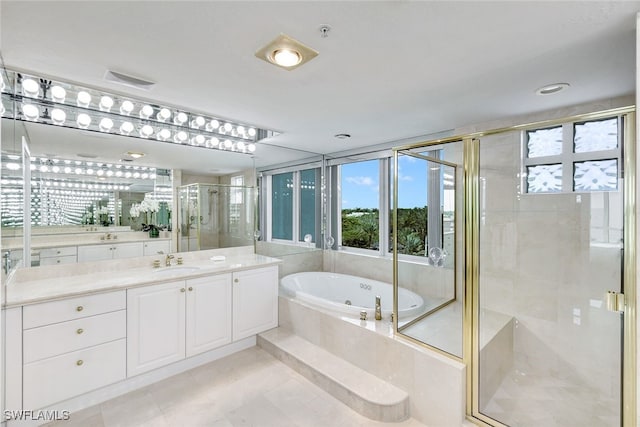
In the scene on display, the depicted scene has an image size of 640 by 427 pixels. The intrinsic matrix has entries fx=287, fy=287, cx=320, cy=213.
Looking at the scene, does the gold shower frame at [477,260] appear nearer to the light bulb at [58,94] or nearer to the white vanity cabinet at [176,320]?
the white vanity cabinet at [176,320]

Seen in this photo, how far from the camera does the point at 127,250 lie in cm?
262

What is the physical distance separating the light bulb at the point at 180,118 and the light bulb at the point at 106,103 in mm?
508

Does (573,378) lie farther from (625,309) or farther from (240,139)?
(240,139)

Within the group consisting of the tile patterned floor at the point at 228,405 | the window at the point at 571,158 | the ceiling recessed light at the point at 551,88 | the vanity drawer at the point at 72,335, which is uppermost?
the ceiling recessed light at the point at 551,88

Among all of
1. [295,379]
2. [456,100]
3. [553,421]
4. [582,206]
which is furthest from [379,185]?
[553,421]

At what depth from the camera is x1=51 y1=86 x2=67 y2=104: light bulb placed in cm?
212

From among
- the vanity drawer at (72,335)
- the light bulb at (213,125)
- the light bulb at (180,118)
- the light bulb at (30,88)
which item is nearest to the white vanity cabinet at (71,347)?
the vanity drawer at (72,335)

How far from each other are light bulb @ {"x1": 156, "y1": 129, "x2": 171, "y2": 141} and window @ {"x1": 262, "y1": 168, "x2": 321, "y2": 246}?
159 cm

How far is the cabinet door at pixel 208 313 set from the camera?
99.4 inches

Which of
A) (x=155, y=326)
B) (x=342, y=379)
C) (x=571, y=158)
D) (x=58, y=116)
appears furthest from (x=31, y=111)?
(x=571, y=158)

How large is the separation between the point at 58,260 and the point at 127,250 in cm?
47

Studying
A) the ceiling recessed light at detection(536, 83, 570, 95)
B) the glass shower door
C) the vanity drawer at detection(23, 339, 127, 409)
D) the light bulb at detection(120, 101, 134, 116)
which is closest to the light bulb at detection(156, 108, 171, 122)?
the light bulb at detection(120, 101, 134, 116)

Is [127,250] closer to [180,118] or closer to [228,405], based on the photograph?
[180,118]

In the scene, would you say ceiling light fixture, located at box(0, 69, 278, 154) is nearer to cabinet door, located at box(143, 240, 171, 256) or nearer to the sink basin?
cabinet door, located at box(143, 240, 171, 256)
